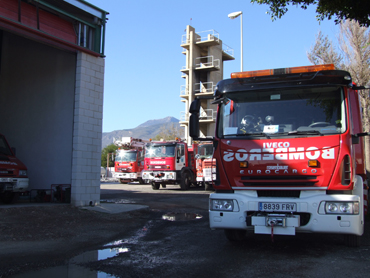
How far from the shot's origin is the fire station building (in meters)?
9.68

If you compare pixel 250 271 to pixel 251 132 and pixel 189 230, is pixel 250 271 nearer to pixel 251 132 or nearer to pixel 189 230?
pixel 251 132

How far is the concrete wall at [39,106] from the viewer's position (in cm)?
1129

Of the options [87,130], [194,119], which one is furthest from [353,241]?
[87,130]

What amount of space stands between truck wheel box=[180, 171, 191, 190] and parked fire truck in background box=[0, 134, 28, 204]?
39.5ft

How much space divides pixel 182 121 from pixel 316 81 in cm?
3690

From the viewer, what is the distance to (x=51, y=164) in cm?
1168

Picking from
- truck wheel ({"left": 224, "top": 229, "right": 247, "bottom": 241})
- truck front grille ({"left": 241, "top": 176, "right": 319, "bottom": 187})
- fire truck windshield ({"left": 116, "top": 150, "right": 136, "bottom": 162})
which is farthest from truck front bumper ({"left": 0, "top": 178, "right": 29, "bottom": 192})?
fire truck windshield ({"left": 116, "top": 150, "right": 136, "bottom": 162})

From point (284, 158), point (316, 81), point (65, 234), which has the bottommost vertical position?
point (65, 234)

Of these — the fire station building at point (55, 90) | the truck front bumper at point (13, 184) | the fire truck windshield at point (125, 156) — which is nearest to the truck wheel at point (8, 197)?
the truck front bumper at point (13, 184)

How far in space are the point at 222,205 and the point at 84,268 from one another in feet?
7.42

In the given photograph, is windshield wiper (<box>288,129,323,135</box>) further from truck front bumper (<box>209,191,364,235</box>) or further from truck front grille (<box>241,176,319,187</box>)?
truck front bumper (<box>209,191,364,235</box>)

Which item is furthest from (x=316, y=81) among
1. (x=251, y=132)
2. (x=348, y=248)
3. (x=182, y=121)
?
(x=182, y=121)

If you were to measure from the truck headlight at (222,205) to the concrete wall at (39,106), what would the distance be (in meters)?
6.61

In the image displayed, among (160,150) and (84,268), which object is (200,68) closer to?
(160,150)
